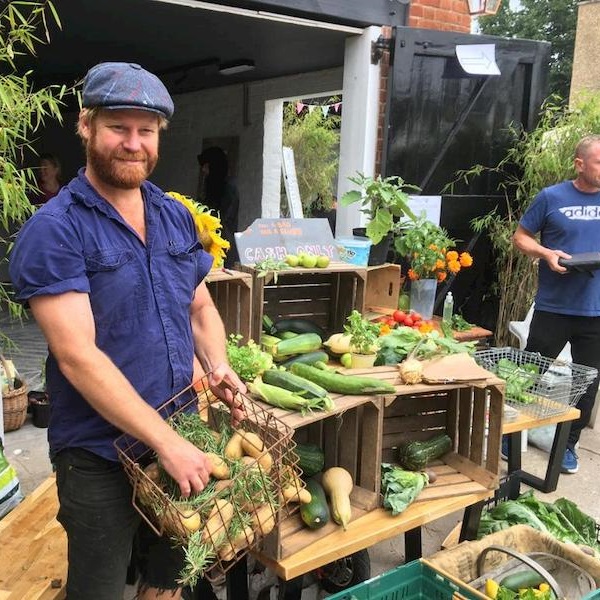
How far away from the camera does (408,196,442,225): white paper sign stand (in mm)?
5629

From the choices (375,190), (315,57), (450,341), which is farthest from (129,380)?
(315,57)

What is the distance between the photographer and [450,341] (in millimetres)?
3203

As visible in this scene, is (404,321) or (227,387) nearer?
(227,387)

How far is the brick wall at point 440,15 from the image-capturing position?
5.53 m

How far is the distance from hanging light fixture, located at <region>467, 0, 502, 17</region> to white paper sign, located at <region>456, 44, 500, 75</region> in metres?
0.37

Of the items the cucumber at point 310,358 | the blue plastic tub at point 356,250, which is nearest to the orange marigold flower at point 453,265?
the blue plastic tub at point 356,250

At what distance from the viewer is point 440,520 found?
12.5 feet

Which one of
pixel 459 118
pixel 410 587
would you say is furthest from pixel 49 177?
pixel 410 587

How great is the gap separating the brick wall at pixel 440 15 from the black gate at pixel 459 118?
0.96 ft

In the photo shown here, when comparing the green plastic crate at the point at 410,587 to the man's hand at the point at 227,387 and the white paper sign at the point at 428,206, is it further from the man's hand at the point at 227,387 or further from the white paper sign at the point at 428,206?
the white paper sign at the point at 428,206

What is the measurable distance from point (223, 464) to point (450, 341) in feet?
5.58

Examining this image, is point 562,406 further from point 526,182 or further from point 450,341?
point 526,182

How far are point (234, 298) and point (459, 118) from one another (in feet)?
10.9

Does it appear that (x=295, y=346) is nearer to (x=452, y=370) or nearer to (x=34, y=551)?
(x=452, y=370)
